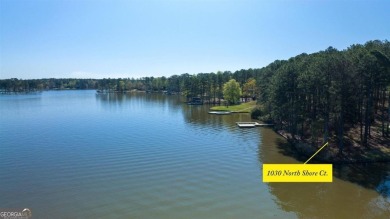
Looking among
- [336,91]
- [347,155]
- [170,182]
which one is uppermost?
[336,91]

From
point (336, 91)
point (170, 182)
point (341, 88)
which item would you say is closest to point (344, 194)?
point (336, 91)

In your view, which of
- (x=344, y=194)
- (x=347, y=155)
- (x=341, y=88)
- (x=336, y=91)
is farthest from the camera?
(x=347, y=155)

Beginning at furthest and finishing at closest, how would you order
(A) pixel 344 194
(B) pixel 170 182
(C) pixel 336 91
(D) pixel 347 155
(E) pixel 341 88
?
(D) pixel 347 155 < (E) pixel 341 88 < (C) pixel 336 91 < (B) pixel 170 182 < (A) pixel 344 194

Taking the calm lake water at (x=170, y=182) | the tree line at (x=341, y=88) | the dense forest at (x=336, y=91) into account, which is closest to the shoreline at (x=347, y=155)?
the tree line at (x=341, y=88)

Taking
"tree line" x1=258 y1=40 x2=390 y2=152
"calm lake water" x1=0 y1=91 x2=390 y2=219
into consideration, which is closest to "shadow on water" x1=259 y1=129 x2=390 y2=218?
"calm lake water" x1=0 y1=91 x2=390 y2=219

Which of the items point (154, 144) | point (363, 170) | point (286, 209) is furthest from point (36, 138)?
point (363, 170)

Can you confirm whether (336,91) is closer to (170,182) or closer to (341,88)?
(341,88)

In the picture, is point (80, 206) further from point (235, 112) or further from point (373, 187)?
point (235, 112)
